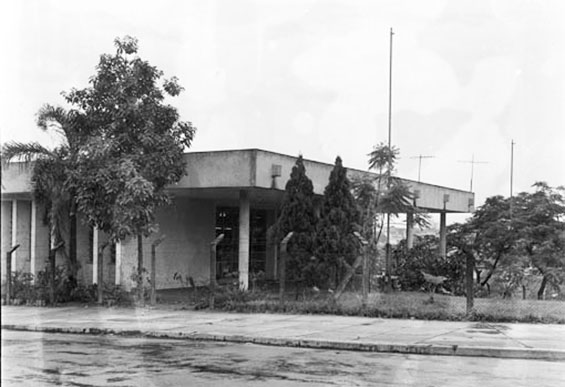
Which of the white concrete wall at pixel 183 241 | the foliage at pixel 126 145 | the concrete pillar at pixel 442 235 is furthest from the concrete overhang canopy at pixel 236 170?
the concrete pillar at pixel 442 235

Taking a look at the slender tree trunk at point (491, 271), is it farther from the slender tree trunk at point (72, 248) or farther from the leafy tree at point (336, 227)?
the slender tree trunk at point (72, 248)

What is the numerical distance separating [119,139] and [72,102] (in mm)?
1324

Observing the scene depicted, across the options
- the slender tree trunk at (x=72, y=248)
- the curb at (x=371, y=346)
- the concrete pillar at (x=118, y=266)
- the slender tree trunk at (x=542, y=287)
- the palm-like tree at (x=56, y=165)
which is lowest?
the slender tree trunk at (x=542, y=287)

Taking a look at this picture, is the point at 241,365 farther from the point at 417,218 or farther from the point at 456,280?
the point at 417,218

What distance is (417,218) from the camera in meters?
27.1

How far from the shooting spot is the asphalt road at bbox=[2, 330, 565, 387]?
8.27 metres

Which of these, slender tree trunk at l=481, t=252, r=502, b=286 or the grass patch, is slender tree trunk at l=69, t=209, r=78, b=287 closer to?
the grass patch

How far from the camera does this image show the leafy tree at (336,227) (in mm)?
18422

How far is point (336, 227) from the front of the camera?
18719 mm

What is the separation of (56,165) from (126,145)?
4.48m

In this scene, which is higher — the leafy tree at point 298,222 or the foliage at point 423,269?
the leafy tree at point 298,222

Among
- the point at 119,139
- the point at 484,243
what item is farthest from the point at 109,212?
the point at 484,243

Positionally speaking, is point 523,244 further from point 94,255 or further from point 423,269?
point 94,255

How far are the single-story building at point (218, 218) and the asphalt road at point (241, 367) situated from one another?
1.83 m
